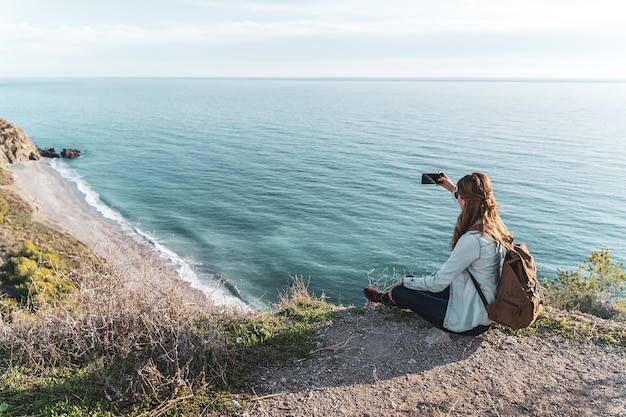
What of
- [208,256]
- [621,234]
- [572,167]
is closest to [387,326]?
[208,256]

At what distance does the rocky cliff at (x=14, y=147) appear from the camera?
179ft

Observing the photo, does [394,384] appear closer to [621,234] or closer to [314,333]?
[314,333]

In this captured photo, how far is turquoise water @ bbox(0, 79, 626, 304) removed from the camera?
28.8 meters

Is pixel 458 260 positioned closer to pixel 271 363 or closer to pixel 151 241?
pixel 271 363

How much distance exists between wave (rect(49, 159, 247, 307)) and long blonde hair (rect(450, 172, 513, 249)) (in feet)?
24.3

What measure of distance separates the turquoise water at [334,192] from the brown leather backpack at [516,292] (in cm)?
975

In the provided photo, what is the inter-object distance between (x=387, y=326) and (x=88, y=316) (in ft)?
14.6

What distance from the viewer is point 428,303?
643 cm

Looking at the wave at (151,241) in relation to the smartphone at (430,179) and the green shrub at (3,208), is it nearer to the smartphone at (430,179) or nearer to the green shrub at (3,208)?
the green shrub at (3,208)

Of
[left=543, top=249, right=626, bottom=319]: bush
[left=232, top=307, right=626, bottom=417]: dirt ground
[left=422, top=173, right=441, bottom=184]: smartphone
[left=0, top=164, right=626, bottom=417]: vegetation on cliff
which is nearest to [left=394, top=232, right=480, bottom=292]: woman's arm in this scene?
[left=232, top=307, right=626, bottom=417]: dirt ground

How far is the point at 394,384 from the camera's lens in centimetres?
560

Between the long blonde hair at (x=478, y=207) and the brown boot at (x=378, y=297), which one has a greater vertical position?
the long blonde hair at (x=478, y=207)

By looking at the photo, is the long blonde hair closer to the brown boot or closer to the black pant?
the black pant

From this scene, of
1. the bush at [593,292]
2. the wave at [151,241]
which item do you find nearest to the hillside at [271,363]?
the bush at [593,292]
